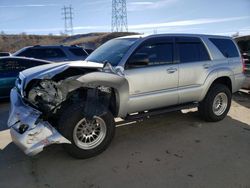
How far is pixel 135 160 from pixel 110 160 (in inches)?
15.1

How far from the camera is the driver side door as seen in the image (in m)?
4.98

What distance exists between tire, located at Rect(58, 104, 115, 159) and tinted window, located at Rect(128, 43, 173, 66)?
48.0 inches

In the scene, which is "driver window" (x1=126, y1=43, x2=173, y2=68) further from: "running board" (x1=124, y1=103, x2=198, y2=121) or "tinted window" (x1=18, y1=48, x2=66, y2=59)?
"tinted window" (x1=18, y1=48, x2=66, y2=59)

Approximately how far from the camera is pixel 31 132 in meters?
4.03

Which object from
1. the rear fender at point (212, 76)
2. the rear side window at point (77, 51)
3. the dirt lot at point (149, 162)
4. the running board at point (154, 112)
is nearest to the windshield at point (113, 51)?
the running board at point (154, 112)

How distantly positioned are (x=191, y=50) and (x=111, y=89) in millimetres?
2059

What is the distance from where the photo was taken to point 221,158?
14.9ft

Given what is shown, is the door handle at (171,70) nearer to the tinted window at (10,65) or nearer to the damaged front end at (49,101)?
the damaged front end at (49,101)

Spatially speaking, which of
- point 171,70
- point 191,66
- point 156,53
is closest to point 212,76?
point 191,66

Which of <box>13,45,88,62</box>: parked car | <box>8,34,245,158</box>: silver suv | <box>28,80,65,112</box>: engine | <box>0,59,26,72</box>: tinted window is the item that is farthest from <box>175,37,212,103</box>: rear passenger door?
<box>13,45,88,62</box>: parked car

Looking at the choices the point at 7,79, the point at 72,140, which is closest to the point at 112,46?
the point at 72,140

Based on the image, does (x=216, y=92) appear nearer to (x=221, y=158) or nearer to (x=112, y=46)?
(x=221, y=158)

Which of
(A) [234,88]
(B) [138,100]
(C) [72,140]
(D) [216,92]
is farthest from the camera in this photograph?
Result: (A) [234,88]

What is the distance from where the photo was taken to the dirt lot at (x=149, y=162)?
12.7ft
